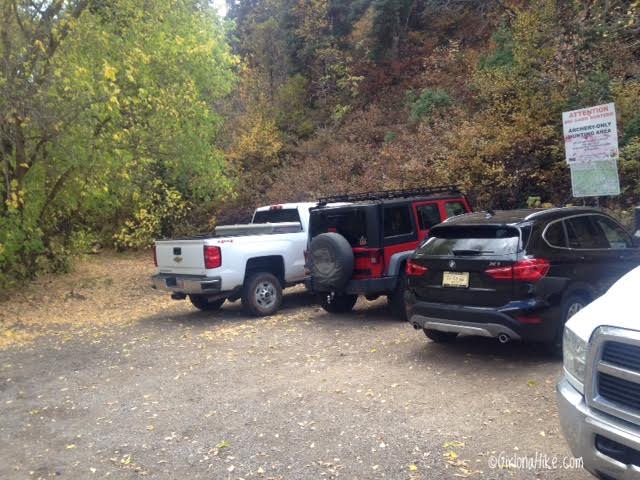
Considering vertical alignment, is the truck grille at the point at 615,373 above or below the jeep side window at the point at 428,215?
below

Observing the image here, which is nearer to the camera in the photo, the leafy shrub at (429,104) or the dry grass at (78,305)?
the dry grass at (78,305)

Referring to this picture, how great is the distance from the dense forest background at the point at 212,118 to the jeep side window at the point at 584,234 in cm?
496

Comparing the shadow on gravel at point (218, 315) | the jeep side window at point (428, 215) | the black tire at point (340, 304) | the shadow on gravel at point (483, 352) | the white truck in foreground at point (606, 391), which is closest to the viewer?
the white truck in foreground at point (606, 391)

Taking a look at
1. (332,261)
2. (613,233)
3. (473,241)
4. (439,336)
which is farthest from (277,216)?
(613,233)

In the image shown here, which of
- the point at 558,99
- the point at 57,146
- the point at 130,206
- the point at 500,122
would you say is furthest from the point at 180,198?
the point at 558,99

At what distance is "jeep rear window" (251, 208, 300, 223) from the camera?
10.9m

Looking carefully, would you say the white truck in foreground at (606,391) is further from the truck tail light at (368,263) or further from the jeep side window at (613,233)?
the truck tail light at (368,263)

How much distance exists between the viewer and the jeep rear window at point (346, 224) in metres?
8.66

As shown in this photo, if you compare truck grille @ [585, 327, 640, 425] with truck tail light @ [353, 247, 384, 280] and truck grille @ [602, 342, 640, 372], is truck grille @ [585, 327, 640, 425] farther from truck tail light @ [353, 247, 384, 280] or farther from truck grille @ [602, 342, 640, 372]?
truck tail light @ [353, 247, 384, 280]

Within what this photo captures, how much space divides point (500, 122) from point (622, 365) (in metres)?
12.6

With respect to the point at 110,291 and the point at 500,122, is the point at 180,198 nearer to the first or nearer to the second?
the point at 110,291

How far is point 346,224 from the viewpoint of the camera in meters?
8.91

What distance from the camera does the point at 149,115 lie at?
12.3m

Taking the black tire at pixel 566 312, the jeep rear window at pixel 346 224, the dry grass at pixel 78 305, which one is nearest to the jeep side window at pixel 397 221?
the jeep rear window at pixel 346 224
